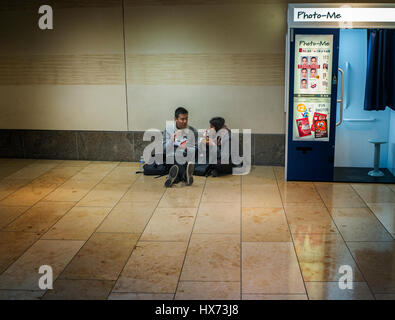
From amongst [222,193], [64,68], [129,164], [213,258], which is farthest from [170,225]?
[64,68]

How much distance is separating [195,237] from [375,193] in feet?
10.3

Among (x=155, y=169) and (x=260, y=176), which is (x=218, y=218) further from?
(x=155, y=169)

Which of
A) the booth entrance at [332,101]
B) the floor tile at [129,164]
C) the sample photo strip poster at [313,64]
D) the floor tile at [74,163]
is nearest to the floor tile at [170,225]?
the booth entrance at [332,101]

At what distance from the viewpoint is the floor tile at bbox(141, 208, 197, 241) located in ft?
18.7

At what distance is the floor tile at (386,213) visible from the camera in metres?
6.01

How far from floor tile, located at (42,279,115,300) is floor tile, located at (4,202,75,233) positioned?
153cm

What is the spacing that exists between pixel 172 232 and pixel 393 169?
14.6ft

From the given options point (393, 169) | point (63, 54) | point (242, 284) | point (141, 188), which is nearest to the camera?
point (242, 284)

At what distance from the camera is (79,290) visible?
14.7 ft

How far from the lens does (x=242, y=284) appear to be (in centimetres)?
455

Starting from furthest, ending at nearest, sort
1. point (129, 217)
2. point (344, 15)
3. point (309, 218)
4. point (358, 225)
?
point (344, 15), point (129, 217), point (309, 218), point (358, 225)

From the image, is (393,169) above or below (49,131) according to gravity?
below
